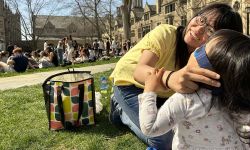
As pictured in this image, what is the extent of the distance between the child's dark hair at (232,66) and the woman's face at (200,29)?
617 millimetres

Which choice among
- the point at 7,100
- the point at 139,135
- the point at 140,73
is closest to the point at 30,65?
the point at 7,100

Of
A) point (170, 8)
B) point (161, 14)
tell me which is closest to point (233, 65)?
point (170, 8)

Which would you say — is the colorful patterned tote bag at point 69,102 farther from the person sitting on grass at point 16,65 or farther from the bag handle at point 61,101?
the person sitting on grass at point 16,65

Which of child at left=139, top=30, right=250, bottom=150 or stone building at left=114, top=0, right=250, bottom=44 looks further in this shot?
stone building at left=114, top=0, right=250, bottom=44

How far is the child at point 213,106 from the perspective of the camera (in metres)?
1.74

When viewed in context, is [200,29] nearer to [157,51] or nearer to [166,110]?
[157,51]

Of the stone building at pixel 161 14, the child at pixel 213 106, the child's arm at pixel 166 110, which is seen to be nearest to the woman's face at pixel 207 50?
the child at pixel 213 106

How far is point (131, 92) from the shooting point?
314 cm

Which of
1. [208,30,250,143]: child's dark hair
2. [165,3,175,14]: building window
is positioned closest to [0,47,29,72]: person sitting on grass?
[208,30,250,143]: child's dark hair

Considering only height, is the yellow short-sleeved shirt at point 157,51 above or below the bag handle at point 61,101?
above

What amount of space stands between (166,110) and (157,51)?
0.89m

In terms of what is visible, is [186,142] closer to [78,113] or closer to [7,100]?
[78,113]

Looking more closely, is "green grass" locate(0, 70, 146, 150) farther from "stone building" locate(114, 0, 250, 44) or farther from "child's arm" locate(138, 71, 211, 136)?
"stone building" locate(114, 0, 250, 44)

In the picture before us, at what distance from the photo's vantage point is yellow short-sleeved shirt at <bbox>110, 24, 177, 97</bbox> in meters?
2.72
